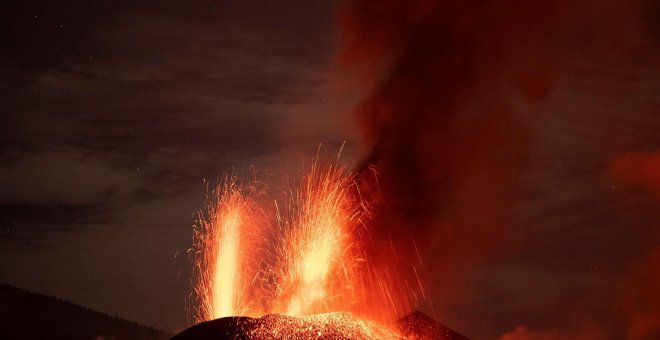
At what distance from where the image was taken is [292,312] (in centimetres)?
4206

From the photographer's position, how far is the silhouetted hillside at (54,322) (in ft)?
308

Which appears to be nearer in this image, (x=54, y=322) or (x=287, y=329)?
(x=287, y=329)

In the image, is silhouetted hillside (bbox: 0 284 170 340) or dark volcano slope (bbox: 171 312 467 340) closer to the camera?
dark volcano slope (bbox: 171 312 467 340)

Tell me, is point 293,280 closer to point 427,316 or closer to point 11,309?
point 427,316

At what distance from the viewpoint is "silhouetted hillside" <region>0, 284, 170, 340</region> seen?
308 feet

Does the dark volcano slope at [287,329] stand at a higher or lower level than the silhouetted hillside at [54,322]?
lower

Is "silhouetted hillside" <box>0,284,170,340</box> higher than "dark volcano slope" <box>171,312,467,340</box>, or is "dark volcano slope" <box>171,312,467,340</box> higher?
"silhouetted hillside" <box>0,284,170,340</box>

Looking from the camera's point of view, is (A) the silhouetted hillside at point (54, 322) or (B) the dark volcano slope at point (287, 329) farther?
(A) the silhouetted hillside at point (54, 322)

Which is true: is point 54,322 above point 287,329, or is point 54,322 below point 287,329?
above

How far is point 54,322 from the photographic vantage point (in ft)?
354

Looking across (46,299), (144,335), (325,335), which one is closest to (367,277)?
(325,335)

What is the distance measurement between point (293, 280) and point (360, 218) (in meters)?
4.87

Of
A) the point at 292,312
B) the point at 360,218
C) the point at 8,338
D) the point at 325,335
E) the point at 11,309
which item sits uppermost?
the point at 11,309

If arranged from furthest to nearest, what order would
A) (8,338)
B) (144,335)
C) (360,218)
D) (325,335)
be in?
(144,335)
(8,338)
(360,218)
(325,335)
